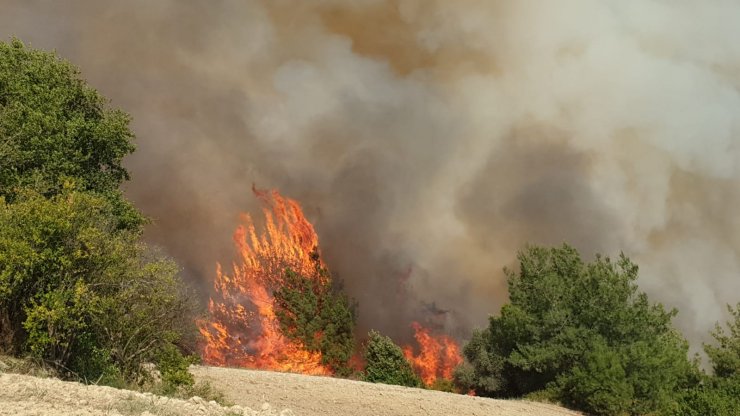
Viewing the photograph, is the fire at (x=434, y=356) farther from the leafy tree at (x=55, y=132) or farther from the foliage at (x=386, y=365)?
the leafy tree at (x=55, y=132)

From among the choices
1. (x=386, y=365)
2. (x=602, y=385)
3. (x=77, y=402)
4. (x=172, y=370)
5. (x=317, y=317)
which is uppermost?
(x=317, y=317)

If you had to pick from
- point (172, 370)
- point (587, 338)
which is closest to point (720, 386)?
point (587, 338)

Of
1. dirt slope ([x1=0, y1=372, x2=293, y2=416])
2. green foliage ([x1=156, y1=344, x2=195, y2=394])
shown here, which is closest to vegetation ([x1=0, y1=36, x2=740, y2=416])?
green foliage ([x1=156, y1=344, x2=195, y2=394])

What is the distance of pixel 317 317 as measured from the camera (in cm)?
6825

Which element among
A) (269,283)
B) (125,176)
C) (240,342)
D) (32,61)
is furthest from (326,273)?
(32,61)

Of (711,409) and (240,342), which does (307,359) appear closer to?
(240,342)

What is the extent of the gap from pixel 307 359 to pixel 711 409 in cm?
4128

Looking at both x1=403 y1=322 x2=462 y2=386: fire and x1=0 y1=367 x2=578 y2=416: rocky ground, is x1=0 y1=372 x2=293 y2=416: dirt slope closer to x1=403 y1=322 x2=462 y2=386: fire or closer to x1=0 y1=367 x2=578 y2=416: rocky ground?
x1=0 y1=367 x2=578 y2=416: rocky ground

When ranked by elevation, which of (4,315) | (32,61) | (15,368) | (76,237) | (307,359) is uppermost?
(32,61)

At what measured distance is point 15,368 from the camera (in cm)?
1769

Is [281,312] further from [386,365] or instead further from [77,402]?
[77,402]

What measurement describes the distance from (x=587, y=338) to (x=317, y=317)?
33.1 m

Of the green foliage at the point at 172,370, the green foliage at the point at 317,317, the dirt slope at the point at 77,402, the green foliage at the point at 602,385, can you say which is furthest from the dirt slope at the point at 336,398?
the green foliage at the point at 317,317

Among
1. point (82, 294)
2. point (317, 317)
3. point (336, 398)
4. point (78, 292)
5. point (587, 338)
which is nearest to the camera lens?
point (78, 292)
